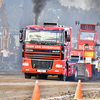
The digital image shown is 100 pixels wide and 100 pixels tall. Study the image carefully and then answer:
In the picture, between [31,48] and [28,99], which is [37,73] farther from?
[28,99]

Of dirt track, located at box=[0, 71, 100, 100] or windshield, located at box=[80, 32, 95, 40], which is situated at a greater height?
windshield, located at box=[80, 32, 95, 40]

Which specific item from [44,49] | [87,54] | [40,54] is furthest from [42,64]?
[87,54]

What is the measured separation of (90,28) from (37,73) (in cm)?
1126

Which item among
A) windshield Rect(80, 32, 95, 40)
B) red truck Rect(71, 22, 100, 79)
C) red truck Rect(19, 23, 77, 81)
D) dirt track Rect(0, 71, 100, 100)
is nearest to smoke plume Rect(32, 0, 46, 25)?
red truck Rect(71, 22, 100, 79)

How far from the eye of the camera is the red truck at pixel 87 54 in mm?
24688

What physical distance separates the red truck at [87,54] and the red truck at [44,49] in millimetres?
5616

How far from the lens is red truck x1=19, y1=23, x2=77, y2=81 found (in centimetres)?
1822

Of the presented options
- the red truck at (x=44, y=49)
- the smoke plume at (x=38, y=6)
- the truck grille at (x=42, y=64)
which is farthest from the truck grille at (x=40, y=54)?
the smoke plume at (x=38, y=6)

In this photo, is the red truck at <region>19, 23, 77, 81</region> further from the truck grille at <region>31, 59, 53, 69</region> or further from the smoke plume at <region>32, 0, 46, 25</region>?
the smoke plume at <region>32, 0, 46, 25</region>

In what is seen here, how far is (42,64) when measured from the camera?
18453 millimetres

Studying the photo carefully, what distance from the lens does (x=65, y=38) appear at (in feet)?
60.8

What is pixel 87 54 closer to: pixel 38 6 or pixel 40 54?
pixel 40 54

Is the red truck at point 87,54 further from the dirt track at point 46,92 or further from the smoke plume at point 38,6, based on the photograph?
the dirt track at point 46,92

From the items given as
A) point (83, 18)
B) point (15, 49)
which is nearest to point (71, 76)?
point (15, 49)
